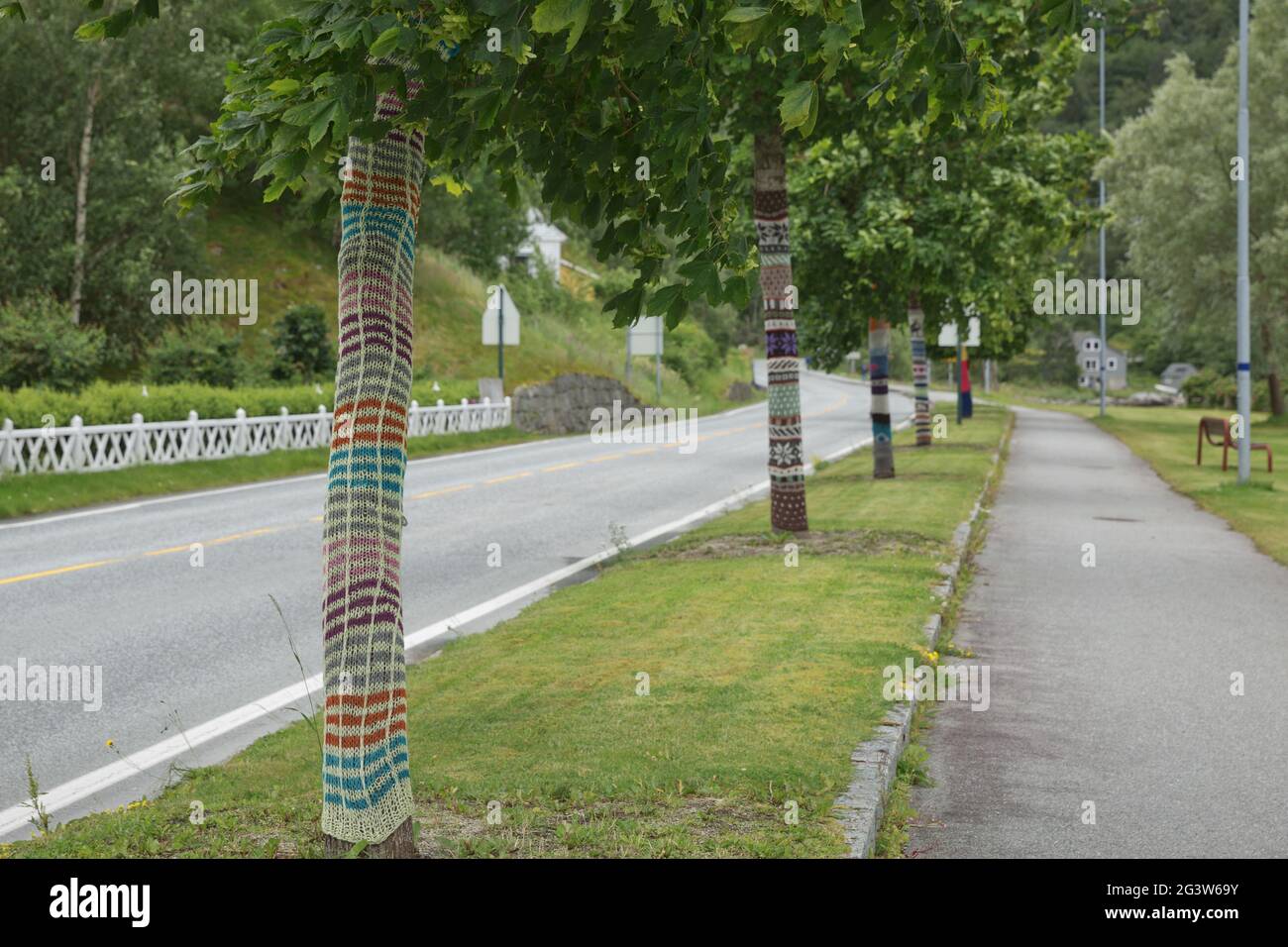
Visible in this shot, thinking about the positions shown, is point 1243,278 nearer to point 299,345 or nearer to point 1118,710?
point 1118,710

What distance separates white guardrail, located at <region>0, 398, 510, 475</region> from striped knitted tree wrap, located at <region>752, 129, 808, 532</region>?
8.08 m

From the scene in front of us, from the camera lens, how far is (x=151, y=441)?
2408 cm

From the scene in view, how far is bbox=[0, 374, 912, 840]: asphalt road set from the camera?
303 inches

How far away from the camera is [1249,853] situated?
556 centimetres

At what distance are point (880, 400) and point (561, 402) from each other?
2090 centimetres

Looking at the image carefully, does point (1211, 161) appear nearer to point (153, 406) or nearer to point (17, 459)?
point (153, 406)

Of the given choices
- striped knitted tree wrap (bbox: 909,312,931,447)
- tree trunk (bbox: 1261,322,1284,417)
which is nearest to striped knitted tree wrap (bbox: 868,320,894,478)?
striped knitted tree wrap (bbox: 909,312,931,447)

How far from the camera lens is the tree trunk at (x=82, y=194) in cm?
3406

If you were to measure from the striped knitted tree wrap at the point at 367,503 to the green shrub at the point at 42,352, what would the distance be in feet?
81.6

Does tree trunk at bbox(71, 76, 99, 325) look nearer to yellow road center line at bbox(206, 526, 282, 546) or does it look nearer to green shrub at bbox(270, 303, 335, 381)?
green shrub at bbox(270, 303, 335, 381)

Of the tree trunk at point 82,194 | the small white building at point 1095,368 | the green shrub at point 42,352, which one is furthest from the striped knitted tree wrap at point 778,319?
the small white building at point 1095,368

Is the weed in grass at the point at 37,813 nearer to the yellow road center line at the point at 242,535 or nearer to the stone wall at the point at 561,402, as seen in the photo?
the yellow road center line at the point at 242,535
